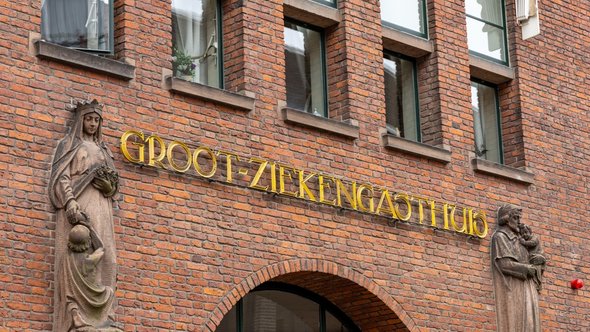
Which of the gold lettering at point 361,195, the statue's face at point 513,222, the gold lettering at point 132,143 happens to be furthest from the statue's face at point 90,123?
the statue's face at point 513,222

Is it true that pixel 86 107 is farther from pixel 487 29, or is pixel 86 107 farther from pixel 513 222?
pixel 487 29

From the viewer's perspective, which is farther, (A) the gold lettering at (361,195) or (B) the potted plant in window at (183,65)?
(A) the gold lettering at (361,195)

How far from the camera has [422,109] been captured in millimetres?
23203

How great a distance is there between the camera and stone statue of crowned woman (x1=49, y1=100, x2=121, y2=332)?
1722 cm

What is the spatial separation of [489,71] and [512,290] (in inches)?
144

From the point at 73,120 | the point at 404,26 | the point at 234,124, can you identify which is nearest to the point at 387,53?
the point at 404,26

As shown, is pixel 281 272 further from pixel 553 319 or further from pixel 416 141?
pixel 553 319

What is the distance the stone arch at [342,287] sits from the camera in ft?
64.6

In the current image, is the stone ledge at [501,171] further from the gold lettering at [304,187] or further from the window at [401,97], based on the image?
the gold lettering at [304,187]

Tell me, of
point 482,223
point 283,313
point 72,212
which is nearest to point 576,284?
point 482,223

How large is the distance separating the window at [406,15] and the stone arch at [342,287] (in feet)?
14.1

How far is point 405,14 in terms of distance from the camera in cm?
2344

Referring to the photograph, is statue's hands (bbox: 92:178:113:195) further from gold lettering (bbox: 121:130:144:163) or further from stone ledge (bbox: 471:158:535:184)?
stone ledge (bbox: 471:158:535:184)

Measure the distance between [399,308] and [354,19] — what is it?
4.26 meters
